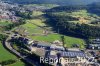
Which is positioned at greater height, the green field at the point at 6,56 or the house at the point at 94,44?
the green field at the point at 6,56

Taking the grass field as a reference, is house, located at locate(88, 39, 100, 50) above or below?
below

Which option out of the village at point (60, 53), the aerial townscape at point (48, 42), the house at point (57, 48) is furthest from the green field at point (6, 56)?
the house at point (57, 48)

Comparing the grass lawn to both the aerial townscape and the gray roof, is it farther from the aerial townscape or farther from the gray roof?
the gray roof

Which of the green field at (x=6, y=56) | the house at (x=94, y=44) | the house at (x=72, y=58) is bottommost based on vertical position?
the house at (x=94, y=44)

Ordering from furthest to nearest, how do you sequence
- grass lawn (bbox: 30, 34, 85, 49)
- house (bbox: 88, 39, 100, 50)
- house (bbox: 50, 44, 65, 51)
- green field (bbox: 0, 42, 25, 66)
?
grass lawn (bbox: 30, 34, 85, 49) → house (bbox: 88, 39, 100, 50) → house (bbox: 50, 44, 65, 51) → green field (bbox: 0, 42, 25, 66)

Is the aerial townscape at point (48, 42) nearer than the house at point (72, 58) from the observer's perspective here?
No

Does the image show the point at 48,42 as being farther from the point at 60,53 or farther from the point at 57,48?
the point at 60,53

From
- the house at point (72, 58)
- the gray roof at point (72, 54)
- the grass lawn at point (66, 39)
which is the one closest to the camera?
the house at point (72, 58)

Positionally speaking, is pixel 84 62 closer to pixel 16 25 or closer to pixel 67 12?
pixel 16 25

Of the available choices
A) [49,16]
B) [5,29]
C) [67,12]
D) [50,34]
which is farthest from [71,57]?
[67,12]

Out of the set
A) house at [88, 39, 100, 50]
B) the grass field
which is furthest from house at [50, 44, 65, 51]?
house at [88, 39, 100, 50]

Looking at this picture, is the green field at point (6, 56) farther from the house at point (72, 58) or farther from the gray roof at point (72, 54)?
the gray roof at point (72, 54)
